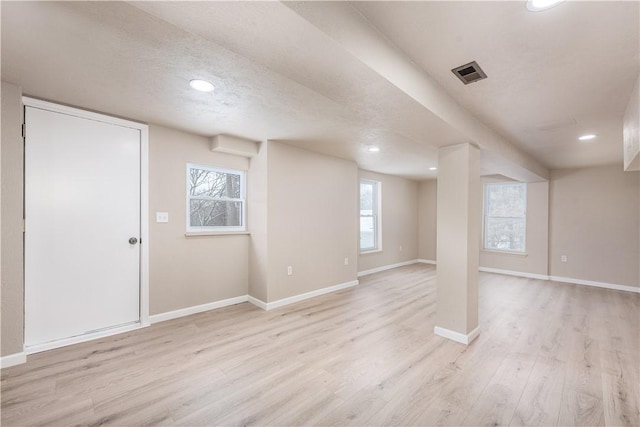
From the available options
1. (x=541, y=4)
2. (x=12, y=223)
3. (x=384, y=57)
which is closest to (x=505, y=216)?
(x=541, y=4)

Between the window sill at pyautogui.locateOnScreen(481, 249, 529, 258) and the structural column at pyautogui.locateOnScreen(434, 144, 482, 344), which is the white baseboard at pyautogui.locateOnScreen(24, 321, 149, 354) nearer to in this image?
the structural column at pyautogui.locateOnScreen(434, 144, 482, 344)

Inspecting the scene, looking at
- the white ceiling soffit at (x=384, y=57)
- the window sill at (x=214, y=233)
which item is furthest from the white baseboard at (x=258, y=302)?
the white ceiling soffit at (x=384, y=57)

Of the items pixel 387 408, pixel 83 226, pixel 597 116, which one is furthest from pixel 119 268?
pixel 597 116

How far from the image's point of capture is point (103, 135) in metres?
2.88

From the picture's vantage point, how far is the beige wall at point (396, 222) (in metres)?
6.29

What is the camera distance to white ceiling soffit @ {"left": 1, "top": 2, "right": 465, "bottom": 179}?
4.17ft

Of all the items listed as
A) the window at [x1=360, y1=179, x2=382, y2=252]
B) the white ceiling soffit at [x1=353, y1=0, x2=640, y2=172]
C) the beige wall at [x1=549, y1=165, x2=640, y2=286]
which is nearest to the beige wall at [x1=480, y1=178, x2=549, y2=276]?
the beige wall at [x1=549, y1=165, x2=640, y2=286]

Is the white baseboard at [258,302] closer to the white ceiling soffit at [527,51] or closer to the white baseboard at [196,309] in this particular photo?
the white baseboard at [196,309]

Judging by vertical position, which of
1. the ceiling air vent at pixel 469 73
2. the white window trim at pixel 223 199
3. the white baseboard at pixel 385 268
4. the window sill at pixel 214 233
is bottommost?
the white baseboard at pixel 385 268

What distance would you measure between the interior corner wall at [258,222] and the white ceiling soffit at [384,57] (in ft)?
7.41

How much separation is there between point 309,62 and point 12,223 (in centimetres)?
272

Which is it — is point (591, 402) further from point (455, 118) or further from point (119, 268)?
point (119, 268)

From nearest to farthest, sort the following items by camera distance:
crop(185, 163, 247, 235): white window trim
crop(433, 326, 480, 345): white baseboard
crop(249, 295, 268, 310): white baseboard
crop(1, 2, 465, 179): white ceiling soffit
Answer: crop(1, 2, 465, 179): white ceiling soffit < crop(433, 326, 480, 345): white baseboard < crop(185, 163, 247, 235): white window trim < crop(249, 295, 268, 310): white baseboard

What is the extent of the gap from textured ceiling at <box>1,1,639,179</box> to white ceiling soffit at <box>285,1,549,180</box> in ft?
0.13
